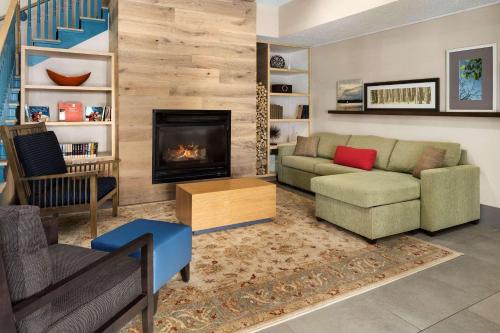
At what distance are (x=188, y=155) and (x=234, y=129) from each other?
750mm

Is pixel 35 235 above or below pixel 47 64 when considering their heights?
below

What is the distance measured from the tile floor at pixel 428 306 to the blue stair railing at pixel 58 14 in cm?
→ 435

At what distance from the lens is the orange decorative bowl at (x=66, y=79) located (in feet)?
14.8

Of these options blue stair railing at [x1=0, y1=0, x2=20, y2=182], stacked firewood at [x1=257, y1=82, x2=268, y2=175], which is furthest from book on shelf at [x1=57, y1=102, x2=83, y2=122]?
stacked firewood at [x1=257, y1=82, x2=268, y2=175]

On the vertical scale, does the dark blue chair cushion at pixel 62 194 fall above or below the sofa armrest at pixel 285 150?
below

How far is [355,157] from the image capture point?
16.1 ft

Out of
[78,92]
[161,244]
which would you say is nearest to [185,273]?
[161,244]

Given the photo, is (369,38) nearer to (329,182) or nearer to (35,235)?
(329,182)

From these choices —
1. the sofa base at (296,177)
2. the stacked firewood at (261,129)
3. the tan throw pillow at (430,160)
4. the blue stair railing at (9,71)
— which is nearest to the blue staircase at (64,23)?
the blue stair railing at (9,71)

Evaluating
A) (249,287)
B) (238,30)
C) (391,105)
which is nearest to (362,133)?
(391,105)

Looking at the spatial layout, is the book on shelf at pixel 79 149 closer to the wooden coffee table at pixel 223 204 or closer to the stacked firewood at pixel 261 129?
the wooden coffee table at pixel 223 204

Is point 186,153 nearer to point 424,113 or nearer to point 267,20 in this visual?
point 267,20

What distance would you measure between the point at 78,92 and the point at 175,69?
4.24 ft

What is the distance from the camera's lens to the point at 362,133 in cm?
554
